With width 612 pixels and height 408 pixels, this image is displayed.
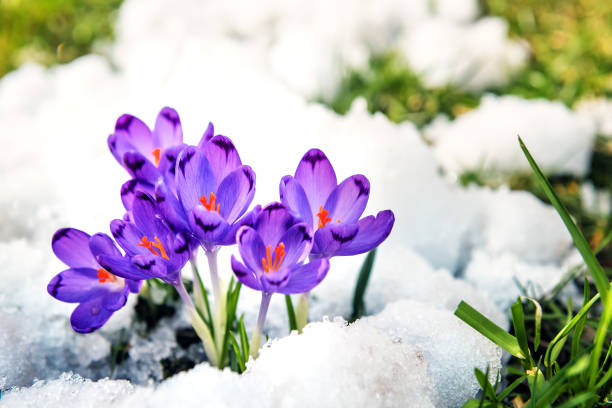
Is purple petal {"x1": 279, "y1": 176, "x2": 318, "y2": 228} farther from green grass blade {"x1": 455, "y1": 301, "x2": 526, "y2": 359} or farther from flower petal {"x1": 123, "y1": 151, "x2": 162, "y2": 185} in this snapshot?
green grass blade {"x1": 455, "y1": 301, "x2": 526, "y2": 359}

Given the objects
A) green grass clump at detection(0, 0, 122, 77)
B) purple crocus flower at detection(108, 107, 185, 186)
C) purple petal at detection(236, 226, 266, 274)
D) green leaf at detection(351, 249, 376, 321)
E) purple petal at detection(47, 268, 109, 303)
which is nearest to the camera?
purple petal at detection(236, 226, 266, 274)

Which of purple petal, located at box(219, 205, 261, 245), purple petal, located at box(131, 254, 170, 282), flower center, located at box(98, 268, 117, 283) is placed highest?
purple petal, located at box(219, 205, 261, 245)

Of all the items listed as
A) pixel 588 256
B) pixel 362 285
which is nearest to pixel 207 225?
pixel 362 285

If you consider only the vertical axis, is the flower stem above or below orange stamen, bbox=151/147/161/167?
below

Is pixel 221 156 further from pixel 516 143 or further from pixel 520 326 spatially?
pixel 516 143

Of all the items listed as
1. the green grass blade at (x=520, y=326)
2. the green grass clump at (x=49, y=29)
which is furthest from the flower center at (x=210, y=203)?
the green grass clump at (x=49, y=29)

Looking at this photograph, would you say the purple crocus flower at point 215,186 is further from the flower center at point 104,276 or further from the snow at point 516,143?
the snow at point 516,143

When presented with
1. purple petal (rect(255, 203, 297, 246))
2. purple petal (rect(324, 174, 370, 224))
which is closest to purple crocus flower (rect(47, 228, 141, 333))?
purple petal (rect(255, 203, 297, 246))

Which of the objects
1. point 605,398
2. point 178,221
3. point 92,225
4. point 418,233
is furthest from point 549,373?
point 92,225
